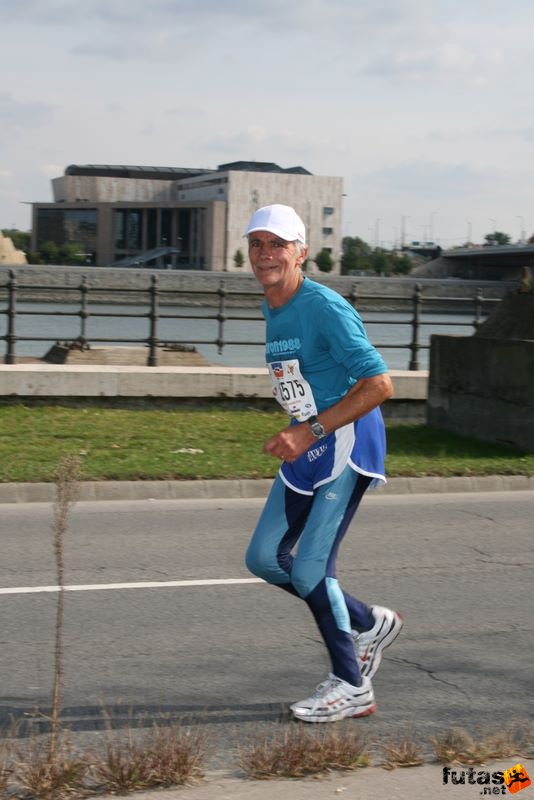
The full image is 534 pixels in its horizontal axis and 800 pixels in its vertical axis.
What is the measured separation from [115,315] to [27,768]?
14.9 m

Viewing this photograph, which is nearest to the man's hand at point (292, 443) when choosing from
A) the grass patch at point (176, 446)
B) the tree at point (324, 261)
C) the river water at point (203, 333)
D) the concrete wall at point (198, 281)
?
the grass patch at point (176, 446)

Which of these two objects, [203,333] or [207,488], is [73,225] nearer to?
[203,333]

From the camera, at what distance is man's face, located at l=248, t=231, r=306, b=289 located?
4.59m

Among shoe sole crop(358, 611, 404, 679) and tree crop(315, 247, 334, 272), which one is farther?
tree crop(315, 247, 334, 272)

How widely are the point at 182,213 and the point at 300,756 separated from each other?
151m

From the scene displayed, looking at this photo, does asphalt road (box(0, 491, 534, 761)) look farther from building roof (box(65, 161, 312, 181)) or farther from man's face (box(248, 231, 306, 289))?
building roof (box(65, 161, 312, 181))

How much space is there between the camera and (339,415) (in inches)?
176

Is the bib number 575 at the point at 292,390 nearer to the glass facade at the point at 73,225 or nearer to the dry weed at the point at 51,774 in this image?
the dry weed at the point at 51,774

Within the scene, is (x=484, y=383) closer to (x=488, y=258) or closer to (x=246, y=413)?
(x=246, y=413)

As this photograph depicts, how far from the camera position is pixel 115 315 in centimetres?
1836

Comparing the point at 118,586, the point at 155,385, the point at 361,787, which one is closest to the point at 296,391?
the point at 361,787

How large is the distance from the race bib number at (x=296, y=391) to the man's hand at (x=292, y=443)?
13 cm

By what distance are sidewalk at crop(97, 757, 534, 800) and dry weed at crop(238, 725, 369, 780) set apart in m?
0.05

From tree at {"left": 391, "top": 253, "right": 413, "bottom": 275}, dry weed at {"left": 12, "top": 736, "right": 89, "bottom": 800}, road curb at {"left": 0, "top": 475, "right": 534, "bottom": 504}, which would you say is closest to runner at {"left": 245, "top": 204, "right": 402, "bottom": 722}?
dry weed at {"left": 12, "top": 736, "right": 89, "bottom": 800}
